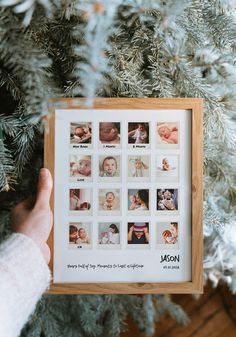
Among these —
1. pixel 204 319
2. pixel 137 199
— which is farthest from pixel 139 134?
pixel 204 319

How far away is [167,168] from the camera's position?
0.68 metres

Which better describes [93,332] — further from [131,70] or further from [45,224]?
[131,70]

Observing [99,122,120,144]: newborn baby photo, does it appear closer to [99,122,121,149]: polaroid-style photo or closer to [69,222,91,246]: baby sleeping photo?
[99,122,121,149]: polaroid-style photo

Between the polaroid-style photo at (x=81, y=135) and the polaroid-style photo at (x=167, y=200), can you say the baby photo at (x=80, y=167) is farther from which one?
the polaroid-style photo at (x=167, y=200)

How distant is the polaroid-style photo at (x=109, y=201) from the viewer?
68 centimetres

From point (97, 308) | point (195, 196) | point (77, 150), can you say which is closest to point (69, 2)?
point (77, 150)

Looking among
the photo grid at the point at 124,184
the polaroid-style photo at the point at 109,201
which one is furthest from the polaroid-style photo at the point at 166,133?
the polaroid-style photo at the point at 109,201

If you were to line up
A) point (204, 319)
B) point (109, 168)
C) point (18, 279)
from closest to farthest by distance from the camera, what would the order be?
point (18, 279)
point (109, 168)
point (204, 319)

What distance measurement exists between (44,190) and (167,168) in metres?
0.20

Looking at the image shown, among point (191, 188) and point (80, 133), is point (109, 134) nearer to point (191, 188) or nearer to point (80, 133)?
point (80, 133)

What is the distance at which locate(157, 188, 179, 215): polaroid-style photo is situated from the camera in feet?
2.23

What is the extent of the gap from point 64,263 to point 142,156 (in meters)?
0.21

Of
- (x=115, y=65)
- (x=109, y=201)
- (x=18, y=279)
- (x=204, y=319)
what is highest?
(x=115, y=65)

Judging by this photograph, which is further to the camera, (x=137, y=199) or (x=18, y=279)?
(x=137, y=199)
